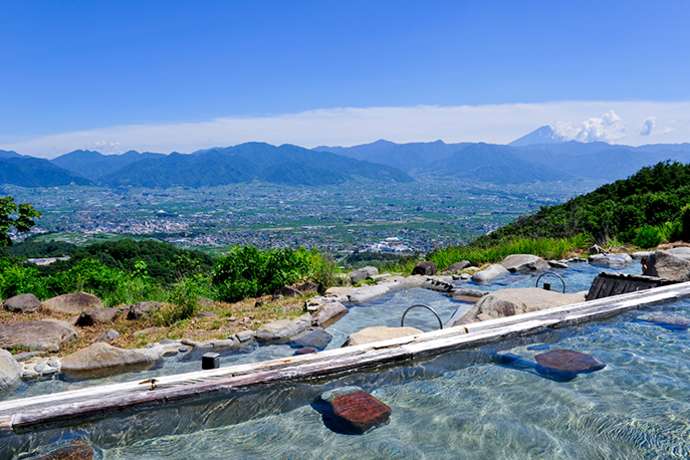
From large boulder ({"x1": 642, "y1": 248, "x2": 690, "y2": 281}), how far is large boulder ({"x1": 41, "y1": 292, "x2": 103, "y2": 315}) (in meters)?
10.3

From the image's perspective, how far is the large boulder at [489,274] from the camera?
1209 cm

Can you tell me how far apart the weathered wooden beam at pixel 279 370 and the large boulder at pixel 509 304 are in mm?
705

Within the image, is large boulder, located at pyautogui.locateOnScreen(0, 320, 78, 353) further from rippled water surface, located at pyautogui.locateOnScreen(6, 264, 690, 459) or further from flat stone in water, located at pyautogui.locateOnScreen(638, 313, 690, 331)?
flat stone in water, located at pyautogui.locateOnScreen(638, 313, 690, 331)

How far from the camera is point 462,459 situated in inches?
163

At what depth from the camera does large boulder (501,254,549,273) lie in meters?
13.3

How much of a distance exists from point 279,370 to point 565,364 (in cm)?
324

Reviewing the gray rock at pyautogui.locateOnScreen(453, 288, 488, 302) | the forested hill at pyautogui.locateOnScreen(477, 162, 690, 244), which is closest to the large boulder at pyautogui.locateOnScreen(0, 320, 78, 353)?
the gray rock at pyautogui.locateOnScreen(453, 288, 488, 302)

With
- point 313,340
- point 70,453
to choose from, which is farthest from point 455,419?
point 70,453

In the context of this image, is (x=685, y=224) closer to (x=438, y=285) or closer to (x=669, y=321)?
(x=438, y=285)

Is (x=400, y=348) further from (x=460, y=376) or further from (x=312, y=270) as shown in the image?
(x=312, y=270)

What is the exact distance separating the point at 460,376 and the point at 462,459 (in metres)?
1.62

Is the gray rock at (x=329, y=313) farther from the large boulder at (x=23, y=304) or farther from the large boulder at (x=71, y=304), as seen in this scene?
the large boulder at (x=23, y=304)

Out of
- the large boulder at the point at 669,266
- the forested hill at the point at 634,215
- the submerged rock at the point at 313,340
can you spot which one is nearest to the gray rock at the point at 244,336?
the submerged rock at the point at 313,340

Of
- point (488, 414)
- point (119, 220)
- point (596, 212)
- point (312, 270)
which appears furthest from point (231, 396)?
point (119, 220)
